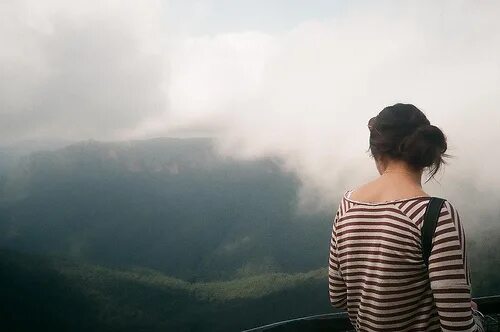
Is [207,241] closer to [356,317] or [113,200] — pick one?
[113,200]

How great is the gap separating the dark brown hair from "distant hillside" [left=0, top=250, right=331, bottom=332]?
81.0 m

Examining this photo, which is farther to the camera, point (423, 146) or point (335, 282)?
point (335, 282)

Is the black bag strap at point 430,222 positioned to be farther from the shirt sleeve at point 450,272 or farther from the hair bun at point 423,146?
the hair bun at point 423,146

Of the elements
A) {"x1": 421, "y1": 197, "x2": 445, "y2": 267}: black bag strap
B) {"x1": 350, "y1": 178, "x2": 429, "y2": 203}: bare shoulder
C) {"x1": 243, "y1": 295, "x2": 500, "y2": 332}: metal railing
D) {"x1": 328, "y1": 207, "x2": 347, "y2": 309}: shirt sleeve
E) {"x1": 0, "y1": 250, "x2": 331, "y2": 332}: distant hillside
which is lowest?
{"x1": 0, "y1": 250, "x2": 331, "y2": 332}: distant hillside

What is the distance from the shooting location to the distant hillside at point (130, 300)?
257 ft

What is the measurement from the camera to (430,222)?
3.78ft

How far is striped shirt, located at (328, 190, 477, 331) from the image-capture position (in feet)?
3.79

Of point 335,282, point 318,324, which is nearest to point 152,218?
point 318,324

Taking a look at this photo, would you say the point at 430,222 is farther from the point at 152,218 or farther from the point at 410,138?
the point at 152,218

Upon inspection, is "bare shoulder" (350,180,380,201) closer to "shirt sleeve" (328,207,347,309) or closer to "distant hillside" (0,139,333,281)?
"shirt sleeve" (328,207,347,309)

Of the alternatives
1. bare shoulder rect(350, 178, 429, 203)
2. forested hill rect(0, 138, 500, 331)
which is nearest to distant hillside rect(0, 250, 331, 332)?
forested hill rect(0, 138, 500, 331)

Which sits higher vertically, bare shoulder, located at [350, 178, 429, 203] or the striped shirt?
bare shoulder, located at [350, 178, 429, 203]

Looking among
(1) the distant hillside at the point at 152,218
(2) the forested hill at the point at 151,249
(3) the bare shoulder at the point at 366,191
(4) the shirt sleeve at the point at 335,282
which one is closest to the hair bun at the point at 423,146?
(3) the bare shoulder at the point at 366,191

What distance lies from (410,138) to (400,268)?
420 millimetres
